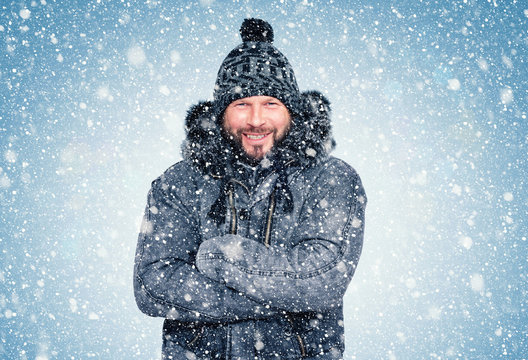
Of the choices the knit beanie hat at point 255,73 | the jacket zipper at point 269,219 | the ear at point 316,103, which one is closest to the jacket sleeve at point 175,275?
the jacket zipper at point 269,219

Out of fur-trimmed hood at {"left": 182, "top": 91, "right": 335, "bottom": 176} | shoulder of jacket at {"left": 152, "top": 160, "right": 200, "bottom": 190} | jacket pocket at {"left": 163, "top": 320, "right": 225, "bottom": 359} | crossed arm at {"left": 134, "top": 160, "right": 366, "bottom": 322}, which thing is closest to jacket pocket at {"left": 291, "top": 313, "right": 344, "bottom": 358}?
crossed arm at {"left": 134, "top": 160, "right": 366, "bottom": 322}

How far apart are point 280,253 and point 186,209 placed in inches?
21.8

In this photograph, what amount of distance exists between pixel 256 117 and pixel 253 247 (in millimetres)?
689

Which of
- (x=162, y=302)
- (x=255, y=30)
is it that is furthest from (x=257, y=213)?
(x=255, y=30)

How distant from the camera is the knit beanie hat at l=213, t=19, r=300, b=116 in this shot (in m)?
2.07

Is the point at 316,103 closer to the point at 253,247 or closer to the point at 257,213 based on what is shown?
the point at 257,213

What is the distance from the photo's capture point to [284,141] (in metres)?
1.99

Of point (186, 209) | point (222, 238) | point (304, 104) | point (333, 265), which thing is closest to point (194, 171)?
point (186, 209)

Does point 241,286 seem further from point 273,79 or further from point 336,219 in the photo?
point 273,79

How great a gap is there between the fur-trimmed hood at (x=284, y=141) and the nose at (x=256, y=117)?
144mm

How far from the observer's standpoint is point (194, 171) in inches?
80.0

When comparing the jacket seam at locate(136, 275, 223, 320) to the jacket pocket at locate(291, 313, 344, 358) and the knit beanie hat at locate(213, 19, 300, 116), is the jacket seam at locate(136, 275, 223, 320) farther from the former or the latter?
the knit beanie hat at locate(213, 19, 300, 116)

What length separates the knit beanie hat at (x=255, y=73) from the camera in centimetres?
207

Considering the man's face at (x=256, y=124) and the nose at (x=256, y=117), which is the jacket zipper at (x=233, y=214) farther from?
the nose at (x=256, y=117)
